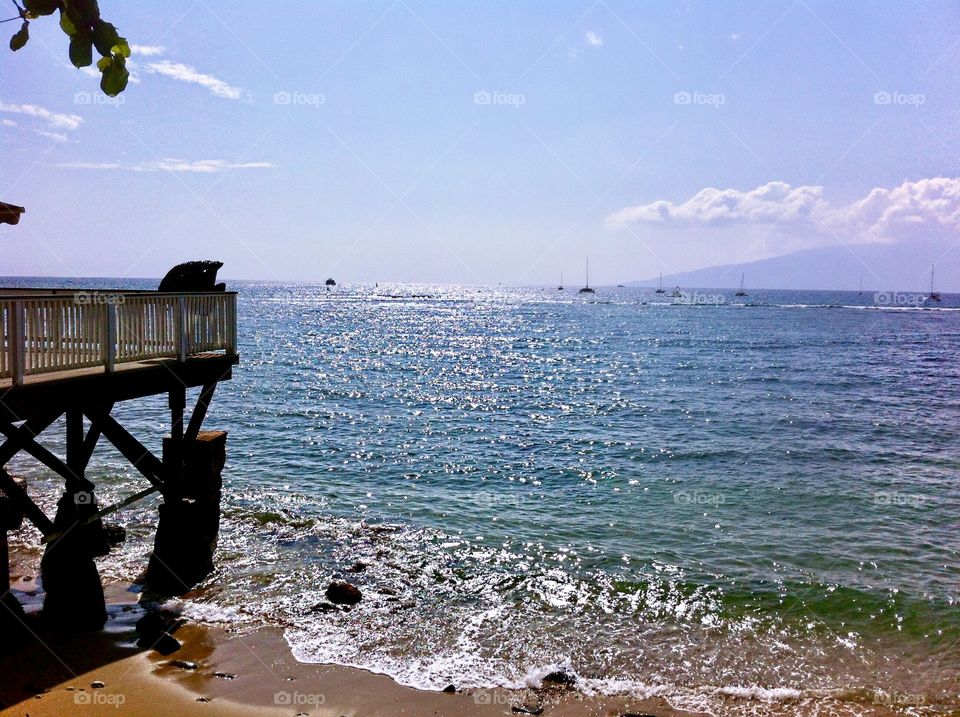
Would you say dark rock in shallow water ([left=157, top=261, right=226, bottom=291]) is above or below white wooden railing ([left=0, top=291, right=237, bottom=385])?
above

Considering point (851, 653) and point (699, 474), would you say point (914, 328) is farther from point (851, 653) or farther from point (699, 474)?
point (851, 653)

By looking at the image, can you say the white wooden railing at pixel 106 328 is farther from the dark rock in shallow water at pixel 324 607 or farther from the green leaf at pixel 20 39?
the green leaf at pixel 20 39

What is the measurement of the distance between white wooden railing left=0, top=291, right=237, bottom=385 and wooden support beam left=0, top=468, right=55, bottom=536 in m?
1.75

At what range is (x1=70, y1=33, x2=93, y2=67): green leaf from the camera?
2.76 m

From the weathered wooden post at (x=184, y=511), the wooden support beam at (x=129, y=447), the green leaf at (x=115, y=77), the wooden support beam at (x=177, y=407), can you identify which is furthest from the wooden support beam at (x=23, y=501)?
the green leaf at (x=115, y=77)

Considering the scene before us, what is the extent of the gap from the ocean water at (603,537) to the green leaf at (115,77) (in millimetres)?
8727

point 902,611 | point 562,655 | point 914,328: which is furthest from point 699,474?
point 914,328

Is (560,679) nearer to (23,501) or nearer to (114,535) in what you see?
(23,501)

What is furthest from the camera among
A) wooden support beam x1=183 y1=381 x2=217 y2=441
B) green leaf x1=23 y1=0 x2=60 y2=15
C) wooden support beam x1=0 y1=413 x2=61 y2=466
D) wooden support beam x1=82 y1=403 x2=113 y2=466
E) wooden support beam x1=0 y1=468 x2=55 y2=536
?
wooden support beam x1=183 y1=381 x2=217 y2=441

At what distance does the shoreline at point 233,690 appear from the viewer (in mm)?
8789

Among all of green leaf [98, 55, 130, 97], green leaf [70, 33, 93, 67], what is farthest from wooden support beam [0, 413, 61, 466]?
green leaf [70, 33, 93, 67]

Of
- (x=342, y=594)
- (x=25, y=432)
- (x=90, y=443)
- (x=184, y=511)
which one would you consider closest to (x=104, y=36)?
(x=25, y=432)

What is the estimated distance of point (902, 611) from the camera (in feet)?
41.7

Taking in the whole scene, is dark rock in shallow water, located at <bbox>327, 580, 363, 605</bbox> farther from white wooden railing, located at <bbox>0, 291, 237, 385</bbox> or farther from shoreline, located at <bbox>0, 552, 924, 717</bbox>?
white wooden railing, located at <bbox>0, 291, 237, 385</bbox>
